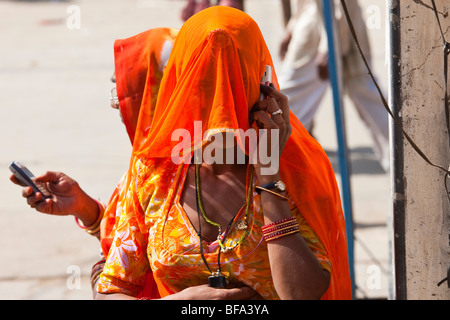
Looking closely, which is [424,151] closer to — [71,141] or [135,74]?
[135,74]

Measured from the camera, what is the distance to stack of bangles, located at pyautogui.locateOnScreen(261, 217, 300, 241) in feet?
6.07

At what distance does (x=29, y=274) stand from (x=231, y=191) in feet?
8.78

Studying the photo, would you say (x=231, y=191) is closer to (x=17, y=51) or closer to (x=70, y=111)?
(x=70, y=111)

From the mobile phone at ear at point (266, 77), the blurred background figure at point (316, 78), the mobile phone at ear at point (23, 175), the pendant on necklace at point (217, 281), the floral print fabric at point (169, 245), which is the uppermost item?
the blurred background figure at point (316, 78)

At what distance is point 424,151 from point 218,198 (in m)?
0.57

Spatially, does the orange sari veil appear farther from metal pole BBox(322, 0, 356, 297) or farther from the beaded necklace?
metal pole BBox(322, 0, 356, 297)

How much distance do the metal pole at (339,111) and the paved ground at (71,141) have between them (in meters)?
0.50

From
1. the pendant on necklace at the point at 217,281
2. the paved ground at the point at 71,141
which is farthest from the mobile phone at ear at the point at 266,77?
the paved ground at the point at 71,141

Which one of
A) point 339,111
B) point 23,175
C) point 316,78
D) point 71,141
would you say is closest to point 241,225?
point 23,175

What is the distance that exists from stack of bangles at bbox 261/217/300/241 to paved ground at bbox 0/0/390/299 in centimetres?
209

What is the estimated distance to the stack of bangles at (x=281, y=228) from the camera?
185 cm

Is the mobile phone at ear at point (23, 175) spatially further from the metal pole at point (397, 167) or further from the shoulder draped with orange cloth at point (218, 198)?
the metal pole at point (397, 167)

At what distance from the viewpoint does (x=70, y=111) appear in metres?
7.94
